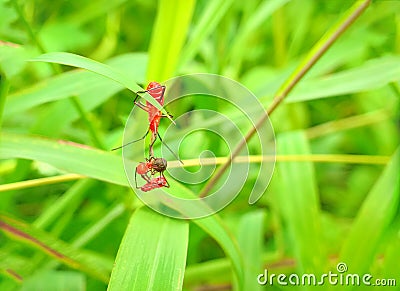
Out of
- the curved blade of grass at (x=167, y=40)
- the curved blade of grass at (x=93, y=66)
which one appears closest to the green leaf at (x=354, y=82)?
the curved blade of grass at (x=167, y=40)

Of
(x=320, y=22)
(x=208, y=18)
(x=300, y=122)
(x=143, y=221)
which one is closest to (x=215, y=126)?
(x=208, y=18)

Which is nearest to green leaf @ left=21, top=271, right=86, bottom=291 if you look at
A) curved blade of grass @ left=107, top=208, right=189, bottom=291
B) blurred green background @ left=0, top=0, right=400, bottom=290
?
blurred green background @ left=0, top=0, right=400, bottom=290

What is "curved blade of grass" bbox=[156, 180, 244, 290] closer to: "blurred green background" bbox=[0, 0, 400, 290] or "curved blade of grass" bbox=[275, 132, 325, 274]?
"blurred green background" bbox=[0, 0, 400, 290]

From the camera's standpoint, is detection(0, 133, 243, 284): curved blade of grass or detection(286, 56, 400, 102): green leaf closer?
detection(0, 133, 243, 284): curved blade of grass

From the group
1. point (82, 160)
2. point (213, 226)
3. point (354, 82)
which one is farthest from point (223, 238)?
point (354, 82)

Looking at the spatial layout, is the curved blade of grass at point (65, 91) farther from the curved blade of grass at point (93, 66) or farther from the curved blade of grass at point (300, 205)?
the curved blade of grass at point (300, 205)

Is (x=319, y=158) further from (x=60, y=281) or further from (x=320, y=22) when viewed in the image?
(x=320, y=22)

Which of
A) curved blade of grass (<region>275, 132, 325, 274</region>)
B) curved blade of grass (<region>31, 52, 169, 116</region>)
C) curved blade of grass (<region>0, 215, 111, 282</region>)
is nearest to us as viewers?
curved blade of grass (<region>31, 52, 169, 116</region>)
